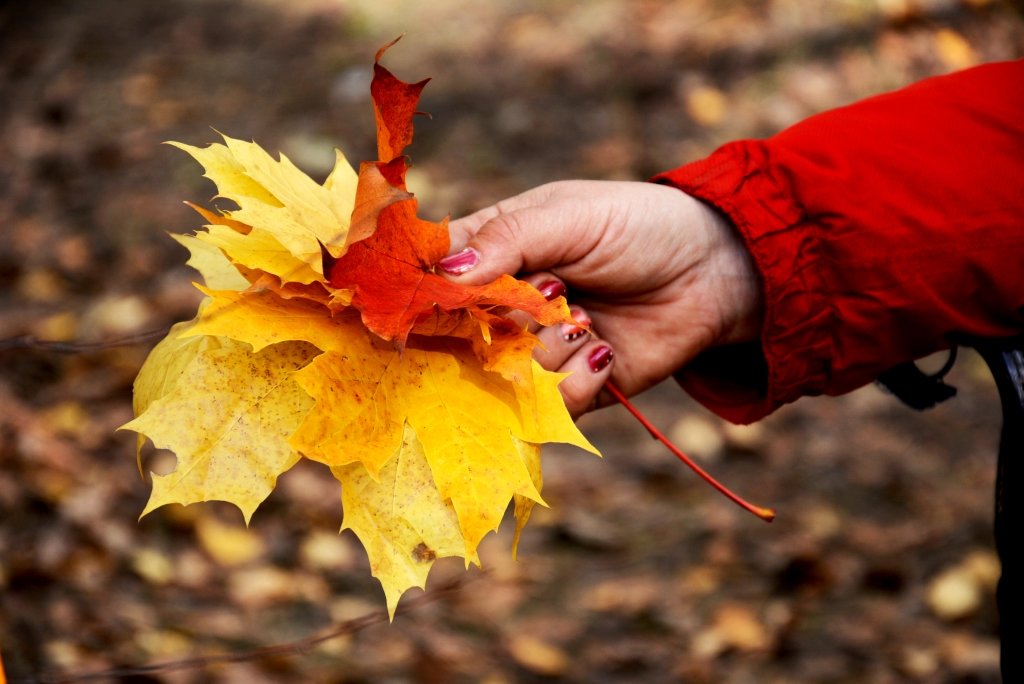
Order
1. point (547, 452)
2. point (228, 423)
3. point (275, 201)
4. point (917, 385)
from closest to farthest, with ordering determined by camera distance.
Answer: point (228, 423) < point (275, 201) < point (917, 385) < point (547, 452)

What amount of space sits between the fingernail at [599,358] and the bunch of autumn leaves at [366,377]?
283 mm

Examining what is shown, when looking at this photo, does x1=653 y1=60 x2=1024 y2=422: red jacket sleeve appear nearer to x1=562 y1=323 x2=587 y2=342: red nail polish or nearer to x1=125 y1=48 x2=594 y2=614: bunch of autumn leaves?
x1=562 y1=323 x2=587 y2=342: red nail polish

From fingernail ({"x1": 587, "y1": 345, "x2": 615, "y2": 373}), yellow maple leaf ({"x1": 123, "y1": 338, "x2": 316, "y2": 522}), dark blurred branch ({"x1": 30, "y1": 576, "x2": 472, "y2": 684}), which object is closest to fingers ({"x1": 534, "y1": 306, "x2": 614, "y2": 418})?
fingernail ({"x1": 587, "y1": 345, "x2": 615, "y2": 373})

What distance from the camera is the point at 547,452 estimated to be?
2252mm

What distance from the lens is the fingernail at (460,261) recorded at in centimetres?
103

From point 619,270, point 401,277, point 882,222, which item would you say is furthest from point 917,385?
point 401,277

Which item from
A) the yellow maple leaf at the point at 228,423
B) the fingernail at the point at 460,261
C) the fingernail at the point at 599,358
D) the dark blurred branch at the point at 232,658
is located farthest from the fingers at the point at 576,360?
the yellow maple leaf at the point at 228,423

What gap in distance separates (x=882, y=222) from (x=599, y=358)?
377 millimetres

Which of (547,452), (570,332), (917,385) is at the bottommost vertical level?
(547,452)

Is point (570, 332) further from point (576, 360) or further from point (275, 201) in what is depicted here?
point (275, 201)

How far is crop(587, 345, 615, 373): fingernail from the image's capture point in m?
1.20

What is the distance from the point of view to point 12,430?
220 centimetres

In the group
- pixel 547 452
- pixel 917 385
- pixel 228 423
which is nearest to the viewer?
pixel 228 423

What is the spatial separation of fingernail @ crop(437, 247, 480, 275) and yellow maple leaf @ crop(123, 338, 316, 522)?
237mm
